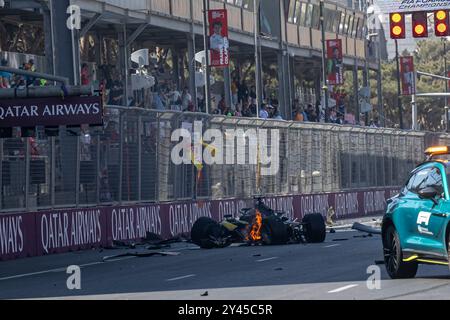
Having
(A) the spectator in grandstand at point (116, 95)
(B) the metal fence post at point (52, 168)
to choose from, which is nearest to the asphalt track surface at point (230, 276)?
(B) the metal fence post at point (52, 168)

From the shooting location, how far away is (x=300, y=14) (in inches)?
2530

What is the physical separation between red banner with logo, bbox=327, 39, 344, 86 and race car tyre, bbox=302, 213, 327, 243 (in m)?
35.9

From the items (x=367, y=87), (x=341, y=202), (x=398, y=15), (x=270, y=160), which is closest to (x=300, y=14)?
(x=367, y=87)

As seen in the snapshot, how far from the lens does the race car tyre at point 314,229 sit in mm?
27672

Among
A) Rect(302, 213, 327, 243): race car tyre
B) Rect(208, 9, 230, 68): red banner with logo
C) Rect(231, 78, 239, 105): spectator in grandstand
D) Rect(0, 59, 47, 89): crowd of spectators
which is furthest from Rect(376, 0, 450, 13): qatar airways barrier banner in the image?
Rect(231, 78, 239, 105): spectator in grandstand

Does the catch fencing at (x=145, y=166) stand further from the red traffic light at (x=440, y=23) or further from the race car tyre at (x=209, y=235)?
the red traffic light at (x=440, y=23)

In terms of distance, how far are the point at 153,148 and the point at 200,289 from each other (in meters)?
15.2

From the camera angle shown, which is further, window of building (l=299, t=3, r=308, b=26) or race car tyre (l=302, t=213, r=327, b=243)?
window of building (l=299, t=3, r=308, b=26)

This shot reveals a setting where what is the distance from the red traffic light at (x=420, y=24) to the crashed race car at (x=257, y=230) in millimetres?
6313

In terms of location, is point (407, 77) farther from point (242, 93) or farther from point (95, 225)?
point (95, 225)

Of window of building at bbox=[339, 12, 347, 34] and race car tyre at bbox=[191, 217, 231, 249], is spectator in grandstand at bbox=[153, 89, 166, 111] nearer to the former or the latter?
A: race car tyre at bbox=[191, 217, 231, 249]

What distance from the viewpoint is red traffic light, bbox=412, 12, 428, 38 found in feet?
104

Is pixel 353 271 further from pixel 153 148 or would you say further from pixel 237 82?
pixel 237 82

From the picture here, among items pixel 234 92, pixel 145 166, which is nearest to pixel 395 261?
pixel 145 166
